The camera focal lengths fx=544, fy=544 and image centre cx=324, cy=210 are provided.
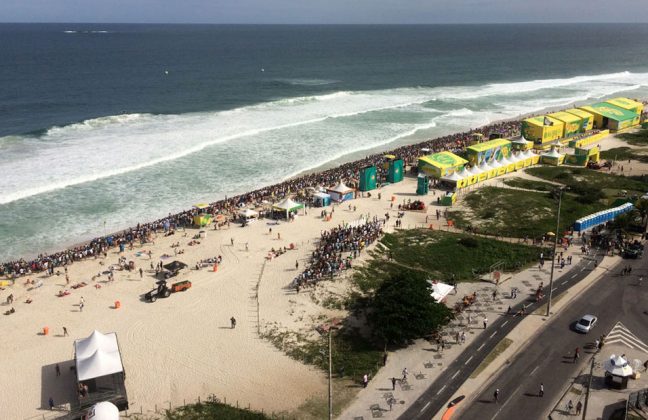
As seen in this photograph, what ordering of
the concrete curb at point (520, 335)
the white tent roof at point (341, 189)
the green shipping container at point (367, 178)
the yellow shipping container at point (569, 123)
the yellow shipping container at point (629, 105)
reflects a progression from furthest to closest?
1. the yellow shipping container at point (629, 105)
2. the yellow shipping container at point (569, 123)
3. the green shipping container at point (367, 178)
4. the white tent roof at point (341, 189)
5. the concrete curb at point (520, 335)

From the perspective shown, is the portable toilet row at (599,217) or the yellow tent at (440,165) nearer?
the portable toilet row at (599,217)

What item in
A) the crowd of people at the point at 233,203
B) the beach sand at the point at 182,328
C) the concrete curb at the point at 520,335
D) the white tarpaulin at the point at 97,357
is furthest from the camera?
the crowd of people at the point at 233,203

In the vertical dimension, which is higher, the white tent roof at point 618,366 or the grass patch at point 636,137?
the grass patch at point 636,137

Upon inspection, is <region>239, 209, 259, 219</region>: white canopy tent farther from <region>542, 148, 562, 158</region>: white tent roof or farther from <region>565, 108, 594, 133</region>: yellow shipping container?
<region>565, 108, 594, 133</region>: yellow shipping container

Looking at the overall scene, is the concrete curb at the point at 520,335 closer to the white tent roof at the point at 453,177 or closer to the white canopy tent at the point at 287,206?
the white tent roof at the point at 453,177

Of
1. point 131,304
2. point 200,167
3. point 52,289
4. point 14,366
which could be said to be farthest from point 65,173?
point 14,366

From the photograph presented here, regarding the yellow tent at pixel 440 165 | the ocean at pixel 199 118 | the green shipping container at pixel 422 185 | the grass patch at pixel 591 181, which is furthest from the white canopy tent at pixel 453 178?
the ocean at pixel 199 118

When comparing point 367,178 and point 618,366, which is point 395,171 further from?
point 618,366
